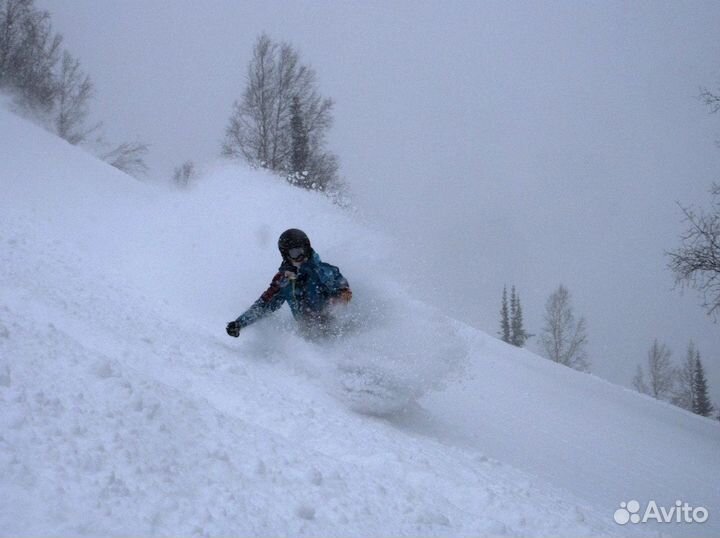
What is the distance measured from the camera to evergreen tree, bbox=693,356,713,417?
3146 centimetres

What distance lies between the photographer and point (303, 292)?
5.27 meters

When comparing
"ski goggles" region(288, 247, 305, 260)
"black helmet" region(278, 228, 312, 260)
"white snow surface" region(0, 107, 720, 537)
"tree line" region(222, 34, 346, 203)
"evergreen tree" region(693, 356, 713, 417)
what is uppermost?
"tree line" region(222, 34, 346, 203)

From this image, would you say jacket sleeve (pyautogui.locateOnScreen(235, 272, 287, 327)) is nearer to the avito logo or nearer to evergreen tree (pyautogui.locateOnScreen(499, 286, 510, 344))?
the avito logo

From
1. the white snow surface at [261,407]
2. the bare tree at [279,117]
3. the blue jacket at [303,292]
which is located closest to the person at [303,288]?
the blue jacket at [303,292]

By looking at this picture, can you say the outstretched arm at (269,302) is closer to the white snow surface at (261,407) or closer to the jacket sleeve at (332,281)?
the white snow surface at (261,407)

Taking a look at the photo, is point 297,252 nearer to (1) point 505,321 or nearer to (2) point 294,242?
(2) point 294,242

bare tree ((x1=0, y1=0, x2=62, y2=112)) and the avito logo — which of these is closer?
the avito logo

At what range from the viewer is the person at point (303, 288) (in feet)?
17.0

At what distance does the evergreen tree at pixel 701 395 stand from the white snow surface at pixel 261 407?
27618mm

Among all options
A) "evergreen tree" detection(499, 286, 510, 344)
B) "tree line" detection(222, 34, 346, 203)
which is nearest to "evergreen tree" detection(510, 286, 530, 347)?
"evergreen tree" detection(499, 286, 510, 344)

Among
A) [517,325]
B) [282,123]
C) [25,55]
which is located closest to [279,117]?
[282,123]

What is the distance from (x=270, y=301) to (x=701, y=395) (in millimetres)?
36327

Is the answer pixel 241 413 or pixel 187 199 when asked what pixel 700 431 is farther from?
pixel 187 199

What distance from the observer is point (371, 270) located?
583 centimetres
